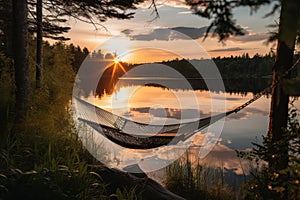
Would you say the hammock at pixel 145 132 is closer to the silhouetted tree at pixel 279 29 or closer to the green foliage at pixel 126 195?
the green foliage at pixel 126 195

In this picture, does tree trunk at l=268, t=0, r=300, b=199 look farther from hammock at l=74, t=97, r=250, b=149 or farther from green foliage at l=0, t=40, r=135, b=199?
hammock at l=74, t=97, r=250, b=149

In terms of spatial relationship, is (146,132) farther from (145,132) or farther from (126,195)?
(126,195)

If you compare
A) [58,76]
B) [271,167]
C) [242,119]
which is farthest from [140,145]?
[242,119]

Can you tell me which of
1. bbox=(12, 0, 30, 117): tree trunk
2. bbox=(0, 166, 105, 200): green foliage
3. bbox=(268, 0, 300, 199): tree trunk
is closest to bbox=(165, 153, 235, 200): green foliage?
bbox=(268, 0, 300, 199): tree trunk

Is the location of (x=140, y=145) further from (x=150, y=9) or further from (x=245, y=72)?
(x=245, y=72)

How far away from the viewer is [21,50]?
12.8 feet

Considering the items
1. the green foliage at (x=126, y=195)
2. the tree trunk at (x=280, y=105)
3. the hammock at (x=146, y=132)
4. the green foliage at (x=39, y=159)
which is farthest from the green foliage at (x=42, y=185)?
the hammock at (x=146, y=132)

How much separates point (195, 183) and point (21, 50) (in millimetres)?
2609

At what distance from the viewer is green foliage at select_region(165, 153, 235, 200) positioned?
382 centimetres

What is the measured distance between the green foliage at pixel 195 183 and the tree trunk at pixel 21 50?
1994 mm

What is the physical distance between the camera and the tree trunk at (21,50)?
12.7ft

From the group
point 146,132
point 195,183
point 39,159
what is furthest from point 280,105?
point 146,132

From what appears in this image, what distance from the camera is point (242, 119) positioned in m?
11.0

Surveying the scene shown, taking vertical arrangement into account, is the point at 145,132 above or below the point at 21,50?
below
